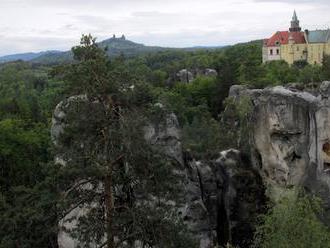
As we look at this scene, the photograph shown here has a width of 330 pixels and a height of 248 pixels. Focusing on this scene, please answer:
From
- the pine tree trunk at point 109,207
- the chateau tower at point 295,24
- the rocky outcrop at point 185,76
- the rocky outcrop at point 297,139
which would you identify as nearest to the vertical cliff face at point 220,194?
the rocky outcrop at point 297,139

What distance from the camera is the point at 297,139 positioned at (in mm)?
27891

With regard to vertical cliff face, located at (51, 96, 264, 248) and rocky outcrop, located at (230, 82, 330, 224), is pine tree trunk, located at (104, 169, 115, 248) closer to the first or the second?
vertical cliff face, located at (51, 96, 264, 248)

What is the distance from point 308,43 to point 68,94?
66646 millimetres

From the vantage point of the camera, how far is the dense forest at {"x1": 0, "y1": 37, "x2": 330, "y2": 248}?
1480 cm

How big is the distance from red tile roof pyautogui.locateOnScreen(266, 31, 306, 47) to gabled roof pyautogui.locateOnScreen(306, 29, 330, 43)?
0.91 m

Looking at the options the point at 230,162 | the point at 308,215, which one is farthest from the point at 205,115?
the point at 308,215

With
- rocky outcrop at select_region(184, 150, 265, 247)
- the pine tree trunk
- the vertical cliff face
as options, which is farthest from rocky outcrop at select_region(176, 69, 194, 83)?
the pine tree trunk

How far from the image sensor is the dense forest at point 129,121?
48.6 feet

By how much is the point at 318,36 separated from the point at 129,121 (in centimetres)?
6779

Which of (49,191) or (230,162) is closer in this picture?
(49,191)

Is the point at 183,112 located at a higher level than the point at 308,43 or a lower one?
lower

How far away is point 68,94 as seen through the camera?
15.2 meters

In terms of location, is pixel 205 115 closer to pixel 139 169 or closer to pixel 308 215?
pixel 308 215

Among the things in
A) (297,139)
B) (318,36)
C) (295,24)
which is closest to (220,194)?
(297,139)
